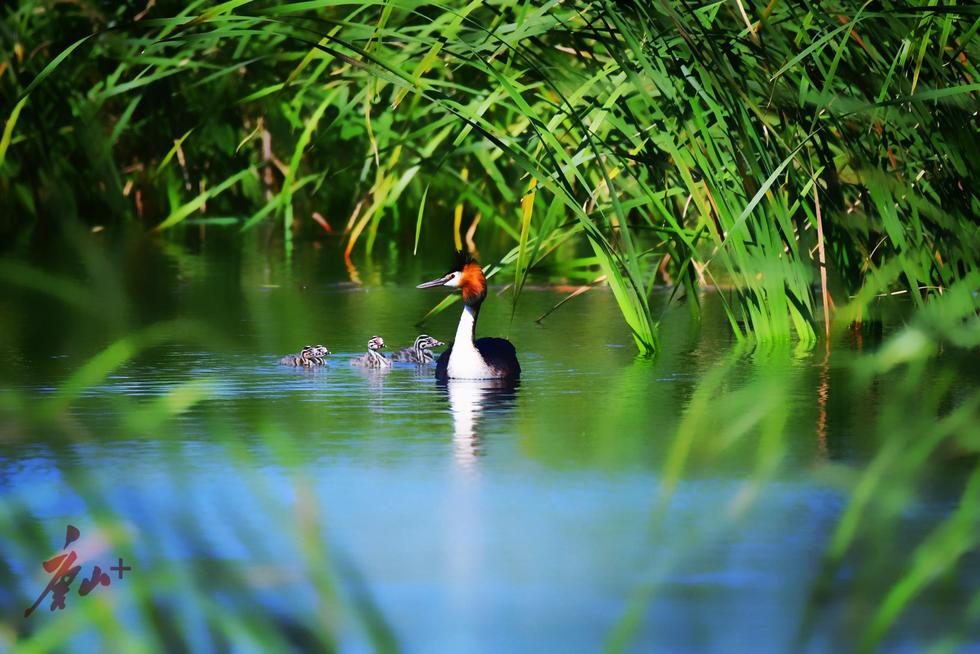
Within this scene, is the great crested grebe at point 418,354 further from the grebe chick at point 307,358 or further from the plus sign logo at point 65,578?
the plus sign logo at point 65,578

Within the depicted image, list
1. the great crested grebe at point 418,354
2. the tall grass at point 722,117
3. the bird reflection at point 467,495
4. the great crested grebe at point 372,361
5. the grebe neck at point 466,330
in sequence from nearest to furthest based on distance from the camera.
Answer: the bird reflection at point 467,495, the tall grass at point 722,117, the grebe neck at point 466,330, the great crested grebe at point 372,361, the great crested grebe at point 418,354

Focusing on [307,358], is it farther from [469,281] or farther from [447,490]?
[447,490]

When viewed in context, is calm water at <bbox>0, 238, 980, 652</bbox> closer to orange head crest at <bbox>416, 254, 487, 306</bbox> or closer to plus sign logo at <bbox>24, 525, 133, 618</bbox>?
plus sign logo at <bbox>24, 525, 133, 618</bbox>

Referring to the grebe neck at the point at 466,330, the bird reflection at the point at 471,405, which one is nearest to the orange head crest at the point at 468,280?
the grebe neck at the point at 466,330

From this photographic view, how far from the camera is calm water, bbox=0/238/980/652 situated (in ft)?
11.6

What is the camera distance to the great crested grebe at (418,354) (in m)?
7.09

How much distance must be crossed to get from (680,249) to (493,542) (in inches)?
112

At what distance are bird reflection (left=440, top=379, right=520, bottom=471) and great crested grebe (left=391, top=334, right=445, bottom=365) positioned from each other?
0.44 meters

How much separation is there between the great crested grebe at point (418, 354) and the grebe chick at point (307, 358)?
1.09 feet

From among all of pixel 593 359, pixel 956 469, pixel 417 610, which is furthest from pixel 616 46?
pixel 417 610

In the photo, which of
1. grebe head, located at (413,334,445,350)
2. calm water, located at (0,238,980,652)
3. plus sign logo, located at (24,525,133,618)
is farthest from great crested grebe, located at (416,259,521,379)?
plus sign logo, located at (24,525,133,618)

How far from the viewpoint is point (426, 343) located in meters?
7.29

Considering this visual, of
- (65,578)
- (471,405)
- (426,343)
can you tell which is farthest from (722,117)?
(65,578)

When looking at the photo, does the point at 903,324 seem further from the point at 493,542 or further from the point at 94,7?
the point at 94,7
